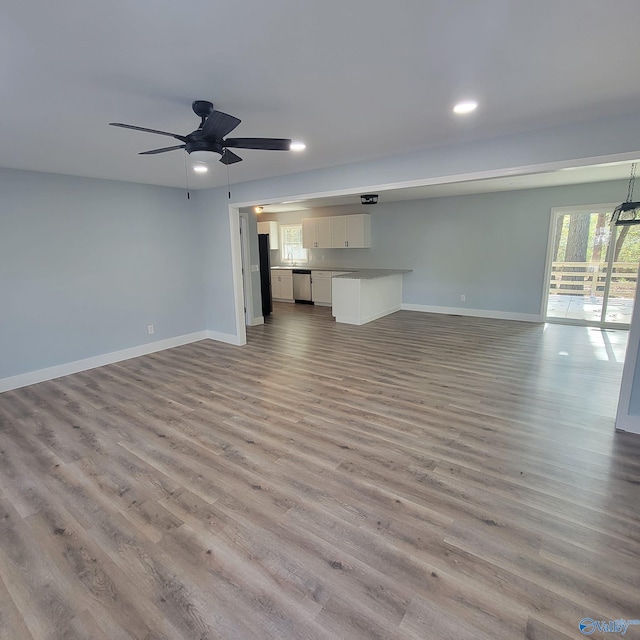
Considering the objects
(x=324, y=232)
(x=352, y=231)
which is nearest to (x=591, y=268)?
(x=352, y=231)

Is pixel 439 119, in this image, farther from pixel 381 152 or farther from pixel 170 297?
pixel 170 297

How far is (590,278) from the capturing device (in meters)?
6.49

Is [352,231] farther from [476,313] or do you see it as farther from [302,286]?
[476,313]

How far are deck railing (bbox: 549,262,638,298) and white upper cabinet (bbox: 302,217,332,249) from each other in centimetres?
479

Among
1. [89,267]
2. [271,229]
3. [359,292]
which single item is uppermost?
[271,229]

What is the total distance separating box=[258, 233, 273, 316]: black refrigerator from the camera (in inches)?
299

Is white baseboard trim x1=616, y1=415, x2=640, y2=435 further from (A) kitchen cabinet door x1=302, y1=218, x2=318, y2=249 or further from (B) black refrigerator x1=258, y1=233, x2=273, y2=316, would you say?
(A) kitchen cabinet door x1=302, y1=218, x2=318, y2=249

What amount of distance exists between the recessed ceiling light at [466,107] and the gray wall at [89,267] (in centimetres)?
431

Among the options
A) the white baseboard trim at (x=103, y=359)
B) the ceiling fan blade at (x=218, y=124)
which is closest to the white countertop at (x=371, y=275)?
the white baseboard trim at (x=103, y=359)

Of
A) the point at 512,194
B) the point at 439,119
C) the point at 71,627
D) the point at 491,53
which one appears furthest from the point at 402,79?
the point at 512,194

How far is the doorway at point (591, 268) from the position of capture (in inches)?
241

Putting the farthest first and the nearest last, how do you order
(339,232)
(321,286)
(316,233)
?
(321,286)
(316,233)
(339,232)

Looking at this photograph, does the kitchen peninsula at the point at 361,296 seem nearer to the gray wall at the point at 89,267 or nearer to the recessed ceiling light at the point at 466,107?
the gray wall at the point at 89,267

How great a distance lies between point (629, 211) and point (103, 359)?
26.0 feet
